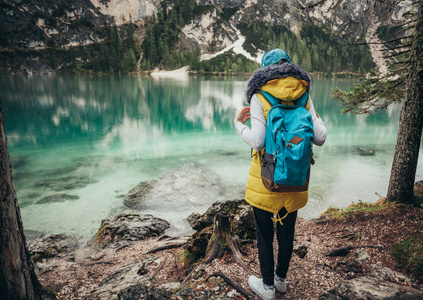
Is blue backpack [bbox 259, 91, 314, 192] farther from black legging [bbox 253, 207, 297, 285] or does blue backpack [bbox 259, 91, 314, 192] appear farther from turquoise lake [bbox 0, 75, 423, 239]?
turquoise lake [bbox 0, 75, 423, 239]

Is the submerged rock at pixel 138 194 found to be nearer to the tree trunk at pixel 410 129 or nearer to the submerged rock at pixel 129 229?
the submerged rock at pixel 129 229

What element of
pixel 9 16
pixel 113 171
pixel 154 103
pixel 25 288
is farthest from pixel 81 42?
pixel 25 288

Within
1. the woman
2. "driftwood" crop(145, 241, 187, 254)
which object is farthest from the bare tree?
"driftwood" crop(145, 241, 187, 254)

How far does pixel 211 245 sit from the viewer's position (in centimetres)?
372

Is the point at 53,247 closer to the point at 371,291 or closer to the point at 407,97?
the point at 371,291

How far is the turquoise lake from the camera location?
9414 mm

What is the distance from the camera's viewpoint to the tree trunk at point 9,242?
2.14 meters

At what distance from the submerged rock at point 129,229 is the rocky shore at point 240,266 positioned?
0.76 ft

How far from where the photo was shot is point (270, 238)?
2.58 m

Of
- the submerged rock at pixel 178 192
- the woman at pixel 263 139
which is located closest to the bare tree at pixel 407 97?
the woman at pixel 263 139

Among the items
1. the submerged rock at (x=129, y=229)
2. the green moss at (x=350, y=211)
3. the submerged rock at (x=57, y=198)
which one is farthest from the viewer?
the submerged rock at (x=57, y=198)

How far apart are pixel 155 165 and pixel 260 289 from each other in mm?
11715

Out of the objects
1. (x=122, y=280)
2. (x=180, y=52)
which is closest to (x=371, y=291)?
(x=122, y=280)

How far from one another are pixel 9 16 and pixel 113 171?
202 meters
